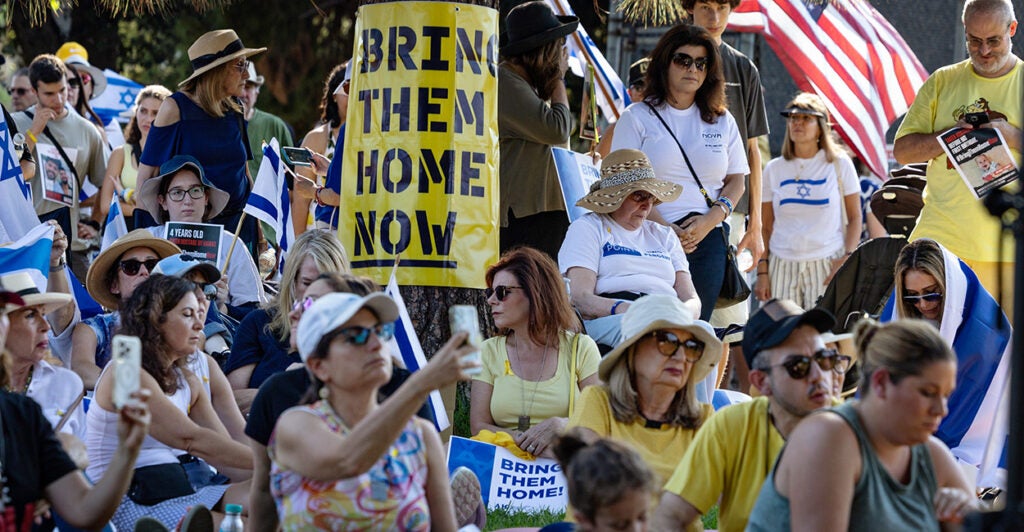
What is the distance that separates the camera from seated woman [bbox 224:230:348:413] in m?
6.45

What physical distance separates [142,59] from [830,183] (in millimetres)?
9773

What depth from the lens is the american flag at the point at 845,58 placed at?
36.8 feet

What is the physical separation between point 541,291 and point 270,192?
7.08ft

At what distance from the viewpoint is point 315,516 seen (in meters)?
4.12

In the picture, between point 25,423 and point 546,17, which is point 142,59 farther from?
point 25,423

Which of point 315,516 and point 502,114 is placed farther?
point 502,114

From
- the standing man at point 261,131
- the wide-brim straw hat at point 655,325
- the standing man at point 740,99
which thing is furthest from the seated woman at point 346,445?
the standing man at point 261,131

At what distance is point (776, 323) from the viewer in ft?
15.2

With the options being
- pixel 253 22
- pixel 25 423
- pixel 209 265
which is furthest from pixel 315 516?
pixel 253 22

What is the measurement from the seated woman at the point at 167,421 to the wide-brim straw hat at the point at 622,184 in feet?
7.14

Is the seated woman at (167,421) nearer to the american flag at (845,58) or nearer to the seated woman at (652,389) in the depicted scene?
the seated woman at (652,389)

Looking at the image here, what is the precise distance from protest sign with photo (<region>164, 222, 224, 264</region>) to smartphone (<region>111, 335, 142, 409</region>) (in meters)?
3.64

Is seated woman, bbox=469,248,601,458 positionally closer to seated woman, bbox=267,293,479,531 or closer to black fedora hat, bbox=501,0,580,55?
black fedora hat, bbox=501,0,580,55

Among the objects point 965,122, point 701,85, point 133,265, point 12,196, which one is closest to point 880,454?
point 965,122
